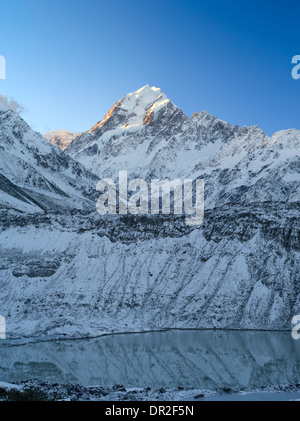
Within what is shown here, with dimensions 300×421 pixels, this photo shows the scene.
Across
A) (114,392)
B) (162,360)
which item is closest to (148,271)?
(162,360)

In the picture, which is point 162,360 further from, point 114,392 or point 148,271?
point 148,271

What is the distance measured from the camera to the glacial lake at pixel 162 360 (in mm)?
45844

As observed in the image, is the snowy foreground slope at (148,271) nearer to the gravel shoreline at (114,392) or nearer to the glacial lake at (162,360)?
the glacial lake at (162,360)

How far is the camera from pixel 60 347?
205ft

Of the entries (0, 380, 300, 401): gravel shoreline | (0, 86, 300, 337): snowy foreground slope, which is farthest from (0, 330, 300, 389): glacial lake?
(0, 86, 300, 337): snowy foreground slope

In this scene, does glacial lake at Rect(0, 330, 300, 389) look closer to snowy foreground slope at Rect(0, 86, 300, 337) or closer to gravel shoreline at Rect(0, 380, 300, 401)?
gravel shoreline at Rect(0, 380, 300, 401)

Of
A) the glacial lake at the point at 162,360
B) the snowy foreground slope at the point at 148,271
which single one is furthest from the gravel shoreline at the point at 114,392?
the snowy foreground slope at the point at 148,271

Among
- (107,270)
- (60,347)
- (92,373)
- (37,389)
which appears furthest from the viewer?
(107,270)

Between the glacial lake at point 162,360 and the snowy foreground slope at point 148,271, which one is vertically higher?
the snowy foreground slope at point 148,271

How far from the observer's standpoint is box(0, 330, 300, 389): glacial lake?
45.8 m

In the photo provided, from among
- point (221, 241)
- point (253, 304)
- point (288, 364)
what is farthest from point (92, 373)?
point (221, 241)

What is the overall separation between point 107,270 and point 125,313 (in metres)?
12.3
